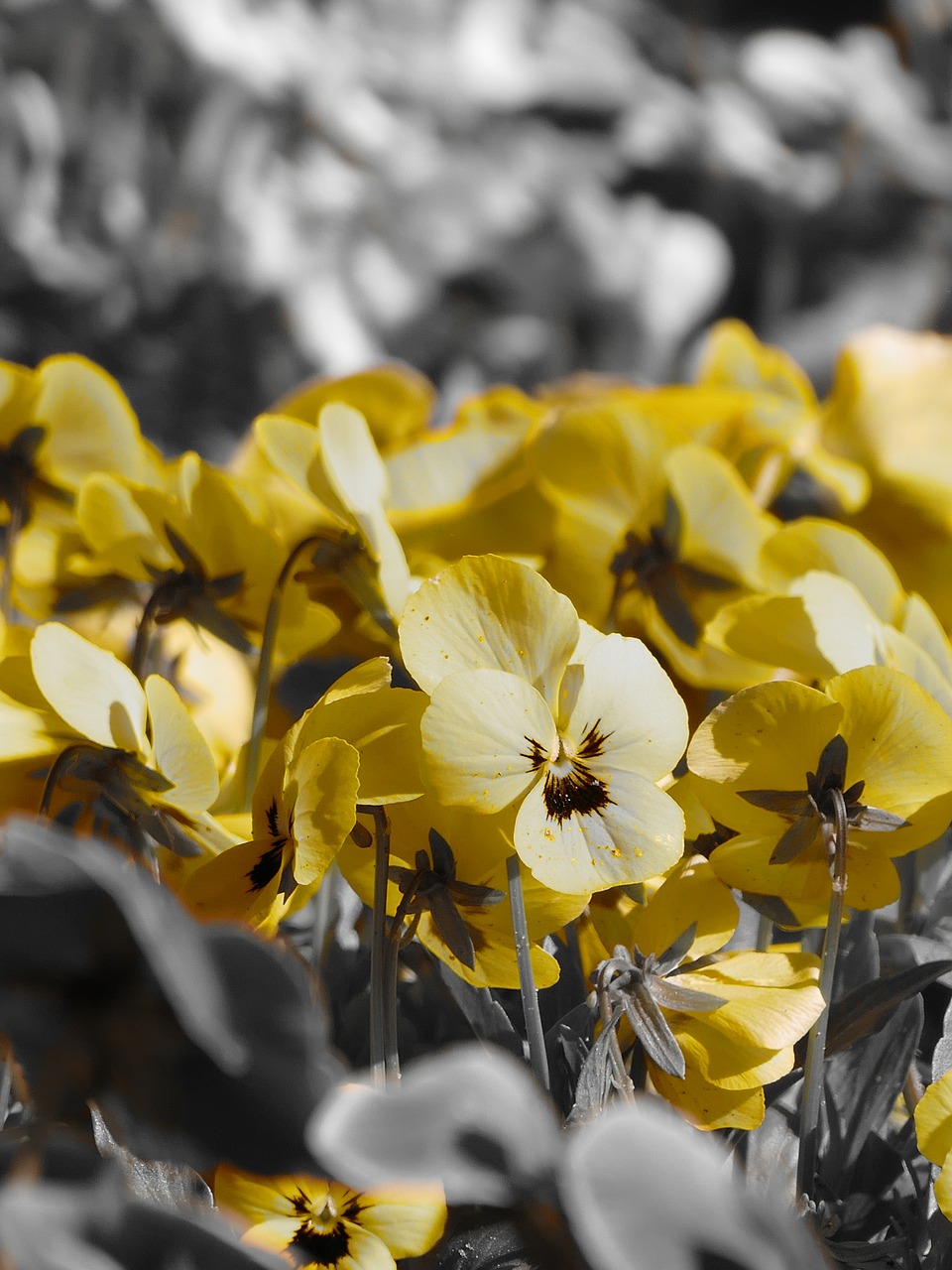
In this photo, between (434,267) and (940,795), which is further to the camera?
(434,267)

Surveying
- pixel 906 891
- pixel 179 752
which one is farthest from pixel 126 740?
pixel 906 891

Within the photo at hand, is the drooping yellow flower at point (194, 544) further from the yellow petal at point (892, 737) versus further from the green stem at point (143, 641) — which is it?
the yellow petal at point (892, 737)

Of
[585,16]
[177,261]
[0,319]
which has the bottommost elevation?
[0,319]

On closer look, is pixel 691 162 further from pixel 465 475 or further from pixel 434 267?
pixel 465 475

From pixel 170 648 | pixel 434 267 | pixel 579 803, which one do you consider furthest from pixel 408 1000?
pixel 434 267

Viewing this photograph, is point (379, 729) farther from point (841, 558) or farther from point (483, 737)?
point (841, 558)

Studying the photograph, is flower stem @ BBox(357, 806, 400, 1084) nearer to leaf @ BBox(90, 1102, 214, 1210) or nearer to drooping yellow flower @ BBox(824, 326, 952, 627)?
leaf @ BBox(90, 1102, 214, 1210)
